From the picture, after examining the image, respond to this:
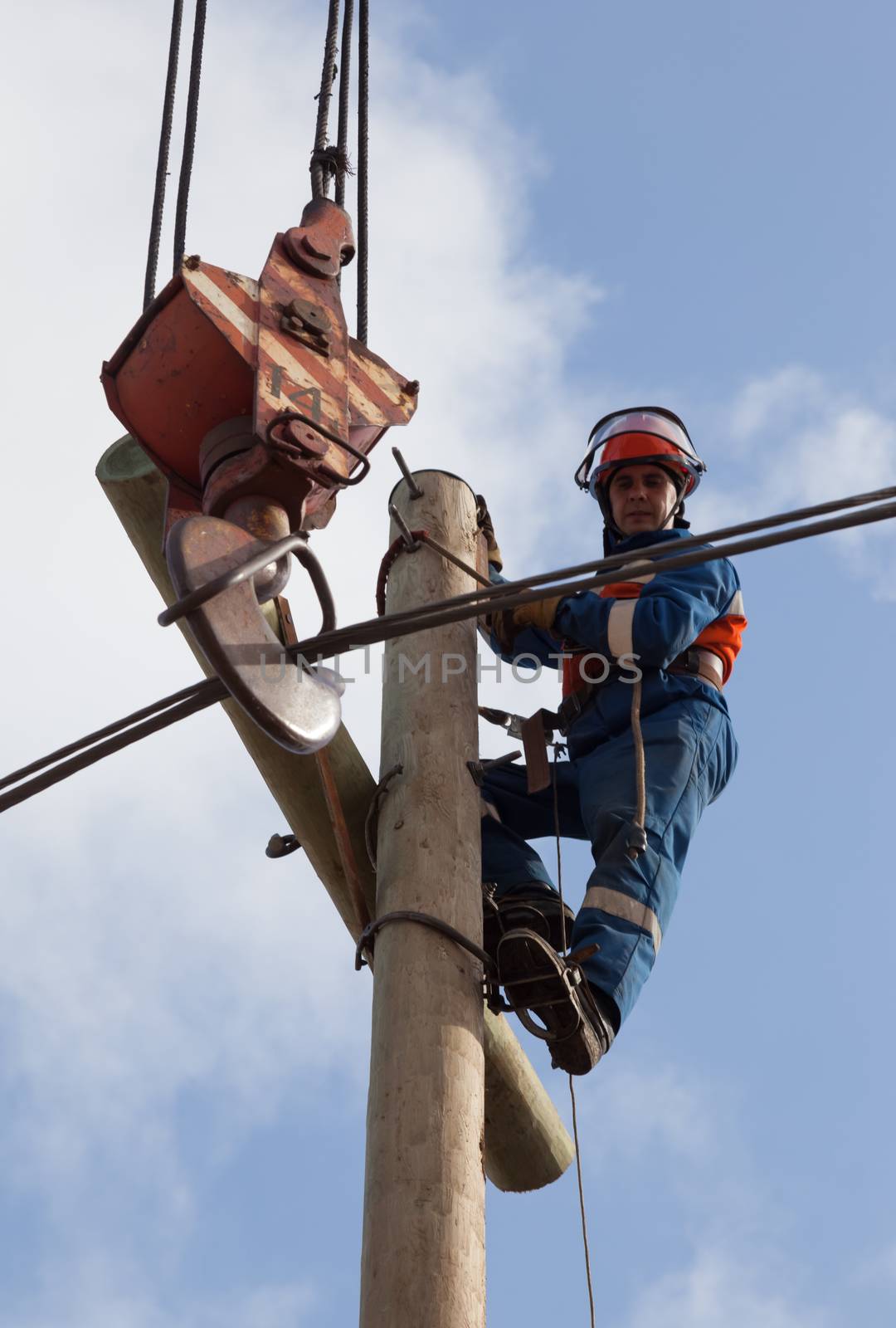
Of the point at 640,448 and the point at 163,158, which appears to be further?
the point at 640,448

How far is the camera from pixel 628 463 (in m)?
5.31

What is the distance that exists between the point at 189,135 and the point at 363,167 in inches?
21.1

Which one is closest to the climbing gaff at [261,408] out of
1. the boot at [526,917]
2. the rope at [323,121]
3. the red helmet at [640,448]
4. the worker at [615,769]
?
the rope at [323,121]

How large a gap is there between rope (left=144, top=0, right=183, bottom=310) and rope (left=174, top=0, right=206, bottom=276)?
2.1 inches

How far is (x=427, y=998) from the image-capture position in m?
3.46

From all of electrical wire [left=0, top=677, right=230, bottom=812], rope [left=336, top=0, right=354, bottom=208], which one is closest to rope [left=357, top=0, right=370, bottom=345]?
rope [left=336, top=0, right=354, bottom=208]

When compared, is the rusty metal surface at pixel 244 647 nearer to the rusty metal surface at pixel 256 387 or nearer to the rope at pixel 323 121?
the rusty metal surface at pixel 256 387

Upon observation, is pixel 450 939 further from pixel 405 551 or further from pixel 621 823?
pixel 405 551

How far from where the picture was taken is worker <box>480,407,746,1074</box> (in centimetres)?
383

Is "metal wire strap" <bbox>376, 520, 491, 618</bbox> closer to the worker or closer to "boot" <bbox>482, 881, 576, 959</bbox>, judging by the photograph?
the worker

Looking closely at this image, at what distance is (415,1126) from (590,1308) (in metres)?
0.99

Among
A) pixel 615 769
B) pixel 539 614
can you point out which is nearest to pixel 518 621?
pixel 539 614

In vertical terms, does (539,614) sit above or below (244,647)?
above

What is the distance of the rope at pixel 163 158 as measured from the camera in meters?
4.21
